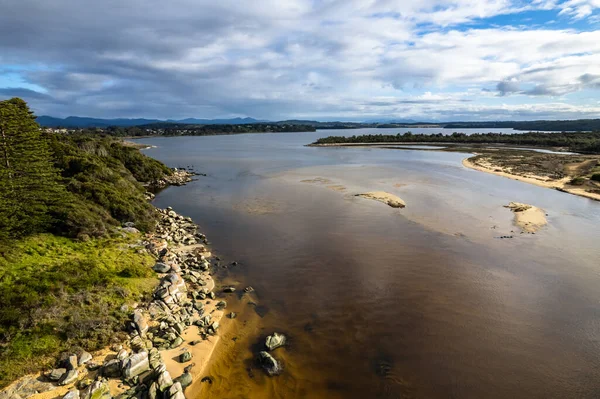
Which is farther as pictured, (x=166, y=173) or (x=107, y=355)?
(x=166, y=173)

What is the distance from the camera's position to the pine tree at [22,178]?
17891mm

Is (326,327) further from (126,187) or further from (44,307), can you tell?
(126,187)

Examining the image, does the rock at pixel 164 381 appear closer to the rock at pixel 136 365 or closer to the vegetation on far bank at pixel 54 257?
the rock at pixel 136 365

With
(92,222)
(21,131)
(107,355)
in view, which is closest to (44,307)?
(107,355)

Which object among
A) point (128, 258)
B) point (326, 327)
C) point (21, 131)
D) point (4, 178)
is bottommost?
point (326, 327)

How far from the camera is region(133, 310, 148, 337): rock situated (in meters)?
13.3

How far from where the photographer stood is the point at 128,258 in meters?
19.1

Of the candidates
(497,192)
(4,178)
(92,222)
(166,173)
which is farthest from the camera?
(166,173)

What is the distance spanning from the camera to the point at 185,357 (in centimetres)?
1242

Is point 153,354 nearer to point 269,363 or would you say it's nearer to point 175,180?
point 269,363

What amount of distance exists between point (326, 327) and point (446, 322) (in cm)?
564

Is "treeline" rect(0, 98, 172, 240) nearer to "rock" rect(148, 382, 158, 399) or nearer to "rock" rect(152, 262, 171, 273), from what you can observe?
"rock" rect(152, 262, 171, 273)

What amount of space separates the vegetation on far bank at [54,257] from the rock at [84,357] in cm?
42

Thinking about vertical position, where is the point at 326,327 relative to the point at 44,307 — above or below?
below
